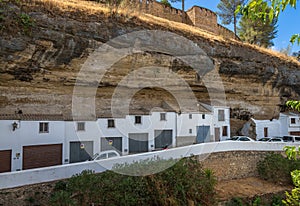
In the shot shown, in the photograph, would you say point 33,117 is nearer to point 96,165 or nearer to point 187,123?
point 96,165

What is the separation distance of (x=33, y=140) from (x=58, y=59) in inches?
152

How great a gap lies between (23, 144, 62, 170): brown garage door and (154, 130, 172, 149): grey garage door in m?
5.84

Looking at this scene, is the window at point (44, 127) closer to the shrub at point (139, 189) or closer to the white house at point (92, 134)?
the white house at point (92, 134)

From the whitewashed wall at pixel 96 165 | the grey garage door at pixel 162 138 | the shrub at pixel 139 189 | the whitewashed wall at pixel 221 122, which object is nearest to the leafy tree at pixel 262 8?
the shrub at pixel 139 189

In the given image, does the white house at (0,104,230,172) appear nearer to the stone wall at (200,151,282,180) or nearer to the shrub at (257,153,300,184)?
the stone wall at (200,151,282,180)

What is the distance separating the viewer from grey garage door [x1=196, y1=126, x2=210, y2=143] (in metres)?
16.7


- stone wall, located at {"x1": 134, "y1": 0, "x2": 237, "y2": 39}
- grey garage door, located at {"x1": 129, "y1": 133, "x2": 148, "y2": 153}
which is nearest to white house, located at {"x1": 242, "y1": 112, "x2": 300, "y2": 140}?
stone wall, located at {"x1": 134, "y1": 0, "x2": 237, "y2": 39}

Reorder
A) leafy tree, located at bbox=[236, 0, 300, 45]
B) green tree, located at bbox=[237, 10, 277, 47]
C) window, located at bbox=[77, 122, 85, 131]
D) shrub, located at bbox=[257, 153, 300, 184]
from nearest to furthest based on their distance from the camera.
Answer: leafy tree, located at bbox=[236, 0, 300, 45], shrub, located at bbox=[257, 153, 300, 184], window, located at bbox=[77, 122, 85, 131], green tree, located at bbox=[237, 10, 277, 47]

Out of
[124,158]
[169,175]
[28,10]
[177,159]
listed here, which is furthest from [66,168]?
[28,10]

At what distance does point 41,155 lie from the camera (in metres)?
11.0

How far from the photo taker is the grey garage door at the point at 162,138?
15.0 metres

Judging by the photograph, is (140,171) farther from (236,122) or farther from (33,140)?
(236,122)

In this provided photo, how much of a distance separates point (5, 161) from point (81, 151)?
3403 mm

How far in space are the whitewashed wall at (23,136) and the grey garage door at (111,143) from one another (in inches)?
90.9
